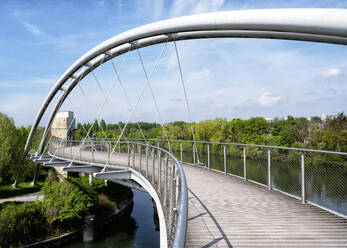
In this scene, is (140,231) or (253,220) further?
(140,231)

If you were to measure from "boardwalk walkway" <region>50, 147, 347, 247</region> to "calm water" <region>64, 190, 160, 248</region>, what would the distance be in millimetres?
15100

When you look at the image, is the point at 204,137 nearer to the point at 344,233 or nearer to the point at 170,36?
the point at 170,36

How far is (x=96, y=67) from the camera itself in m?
14.8

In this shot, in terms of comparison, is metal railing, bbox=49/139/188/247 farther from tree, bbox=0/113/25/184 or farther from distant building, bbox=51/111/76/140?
distant building, bbox=51/111/76/140

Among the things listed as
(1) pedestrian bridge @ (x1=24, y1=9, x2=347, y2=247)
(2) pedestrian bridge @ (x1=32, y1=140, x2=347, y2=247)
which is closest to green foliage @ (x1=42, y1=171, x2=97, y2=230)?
(1) pedestrian bridge @ (x1=24, y1=9, x2=347, y2=247)

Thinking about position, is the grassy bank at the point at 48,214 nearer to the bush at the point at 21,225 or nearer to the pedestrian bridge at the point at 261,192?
the bush at the point at 21,225

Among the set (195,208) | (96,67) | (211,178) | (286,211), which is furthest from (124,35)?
(286,211)

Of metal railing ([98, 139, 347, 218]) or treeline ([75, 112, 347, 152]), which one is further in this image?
treeline ([75, 112, 347, 152])

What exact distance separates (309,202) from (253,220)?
6.21ft

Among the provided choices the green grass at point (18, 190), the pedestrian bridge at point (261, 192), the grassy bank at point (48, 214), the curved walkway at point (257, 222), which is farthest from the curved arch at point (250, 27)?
the green grass at point (18, 190)

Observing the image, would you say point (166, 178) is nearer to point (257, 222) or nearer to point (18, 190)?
point (257, 222)

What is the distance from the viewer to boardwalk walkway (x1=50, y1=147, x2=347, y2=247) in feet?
11.5

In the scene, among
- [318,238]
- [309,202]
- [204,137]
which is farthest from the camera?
[204,137]

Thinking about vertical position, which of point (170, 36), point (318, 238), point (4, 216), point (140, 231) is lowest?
point (140, 231)
